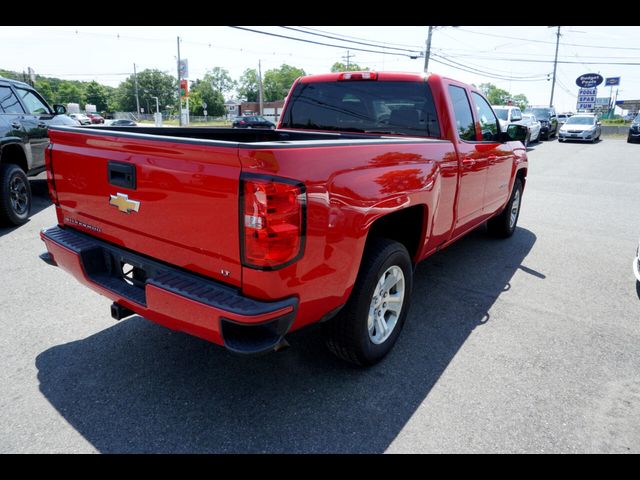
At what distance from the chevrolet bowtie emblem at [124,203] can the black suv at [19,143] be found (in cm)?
425

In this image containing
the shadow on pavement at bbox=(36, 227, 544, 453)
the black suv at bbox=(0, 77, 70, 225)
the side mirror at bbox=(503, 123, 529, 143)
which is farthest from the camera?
the black suv at bbox=(0, 77, 70, 225)

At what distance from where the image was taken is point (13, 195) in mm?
6098

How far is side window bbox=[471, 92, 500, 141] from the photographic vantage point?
4.46 meters

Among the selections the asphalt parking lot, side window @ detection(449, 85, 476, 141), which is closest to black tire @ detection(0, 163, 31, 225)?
the asphalt parking lot

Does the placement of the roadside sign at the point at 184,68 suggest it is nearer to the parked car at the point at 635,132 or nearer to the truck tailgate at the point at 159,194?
the parked car at the point at 635,132

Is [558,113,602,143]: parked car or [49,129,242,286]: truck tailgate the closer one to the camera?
[49,129,242,286]: truck tailgate

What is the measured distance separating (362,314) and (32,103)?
757 centimetres

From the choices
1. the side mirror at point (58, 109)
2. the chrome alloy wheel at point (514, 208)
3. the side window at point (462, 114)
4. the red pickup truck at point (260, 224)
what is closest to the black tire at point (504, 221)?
A: the chrome alloy wheel at point (514, 208)

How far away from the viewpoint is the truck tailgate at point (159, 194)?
203 centimetres

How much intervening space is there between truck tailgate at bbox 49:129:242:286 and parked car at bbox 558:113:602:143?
26.5 meters

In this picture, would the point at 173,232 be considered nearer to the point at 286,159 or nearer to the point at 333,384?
the point at 286,159

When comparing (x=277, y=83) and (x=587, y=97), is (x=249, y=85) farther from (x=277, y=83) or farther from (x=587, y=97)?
(x=587, y=97)

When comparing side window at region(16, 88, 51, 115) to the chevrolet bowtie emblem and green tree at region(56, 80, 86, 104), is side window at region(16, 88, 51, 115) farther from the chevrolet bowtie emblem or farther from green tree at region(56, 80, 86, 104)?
green tree at region(56, 80, 86, 104)

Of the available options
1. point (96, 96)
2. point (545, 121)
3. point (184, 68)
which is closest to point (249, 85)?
point (96, 96)
